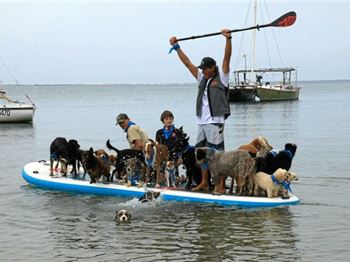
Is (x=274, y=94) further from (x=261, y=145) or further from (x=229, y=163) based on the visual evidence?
(x=229, y=163)

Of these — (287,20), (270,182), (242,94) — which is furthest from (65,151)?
(242,94)

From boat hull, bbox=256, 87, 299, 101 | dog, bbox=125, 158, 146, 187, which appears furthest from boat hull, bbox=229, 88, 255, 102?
dog, bbox=125, 158, 146, 187

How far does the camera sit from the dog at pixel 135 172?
10.9m

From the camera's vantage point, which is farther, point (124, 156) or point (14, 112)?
point (14, 112)

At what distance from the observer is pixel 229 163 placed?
9.70m

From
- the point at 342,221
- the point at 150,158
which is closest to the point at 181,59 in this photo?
the point at 150,158

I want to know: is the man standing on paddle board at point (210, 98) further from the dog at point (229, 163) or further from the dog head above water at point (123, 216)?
the dog head above water at point (123, 216)

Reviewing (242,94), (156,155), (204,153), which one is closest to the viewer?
(204,153)

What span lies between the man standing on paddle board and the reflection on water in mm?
1230

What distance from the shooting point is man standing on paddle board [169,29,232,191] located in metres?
9.91

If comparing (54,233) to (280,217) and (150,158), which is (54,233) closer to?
(150,158)

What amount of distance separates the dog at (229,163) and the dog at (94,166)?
2329 millimetres

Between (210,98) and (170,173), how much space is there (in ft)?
5.68

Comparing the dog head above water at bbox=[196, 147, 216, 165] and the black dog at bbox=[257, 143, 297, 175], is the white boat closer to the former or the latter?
the dog head above water at bbox=[196, 147, 216, 165]
